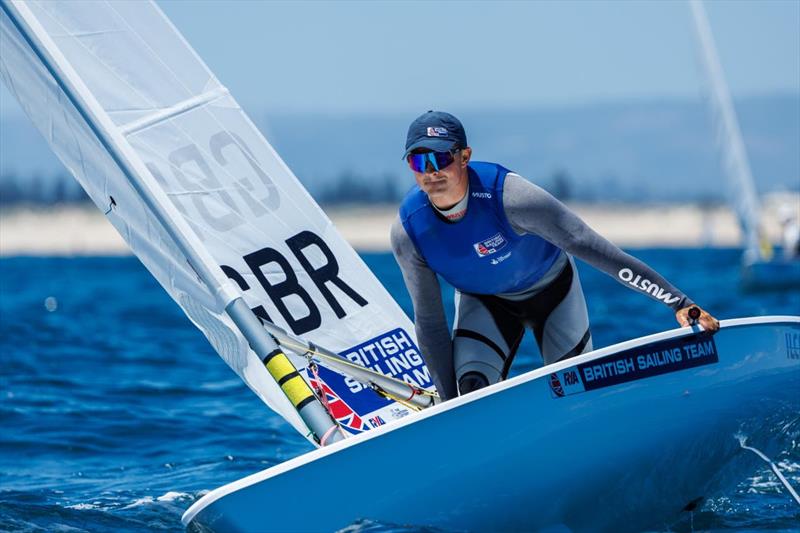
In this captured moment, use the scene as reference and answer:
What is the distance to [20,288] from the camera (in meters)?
25.3

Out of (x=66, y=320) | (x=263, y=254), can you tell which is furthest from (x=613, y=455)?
(x=66, y=320)

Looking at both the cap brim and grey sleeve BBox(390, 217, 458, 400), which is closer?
the cap brim

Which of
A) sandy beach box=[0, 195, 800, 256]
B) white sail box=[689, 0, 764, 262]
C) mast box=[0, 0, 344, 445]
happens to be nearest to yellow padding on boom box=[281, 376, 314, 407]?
mast box=[0, 0, 344, 445]

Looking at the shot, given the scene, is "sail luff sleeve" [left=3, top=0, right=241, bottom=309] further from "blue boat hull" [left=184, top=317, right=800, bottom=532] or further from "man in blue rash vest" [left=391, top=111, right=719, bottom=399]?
"blue boat hull" [left=184, top=317, right=800, bottom=532]

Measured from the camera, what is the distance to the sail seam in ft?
15.7

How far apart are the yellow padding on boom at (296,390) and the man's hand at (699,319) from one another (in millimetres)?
1308

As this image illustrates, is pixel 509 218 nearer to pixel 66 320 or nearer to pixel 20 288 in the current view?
pixel 66 320

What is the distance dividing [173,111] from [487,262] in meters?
1.55

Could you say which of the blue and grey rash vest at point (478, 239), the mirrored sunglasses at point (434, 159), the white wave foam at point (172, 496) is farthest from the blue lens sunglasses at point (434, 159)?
the white wave foam at point (172, 496)

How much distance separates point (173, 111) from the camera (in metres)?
4.98

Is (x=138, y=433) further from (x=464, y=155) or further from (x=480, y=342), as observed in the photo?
(x=464, y=155)

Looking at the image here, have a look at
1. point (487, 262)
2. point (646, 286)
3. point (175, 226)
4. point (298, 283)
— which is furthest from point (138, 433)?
point (646, 286)

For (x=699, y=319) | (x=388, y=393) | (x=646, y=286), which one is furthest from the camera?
(x=388, y=393)

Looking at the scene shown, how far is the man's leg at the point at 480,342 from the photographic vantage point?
4.58 m
